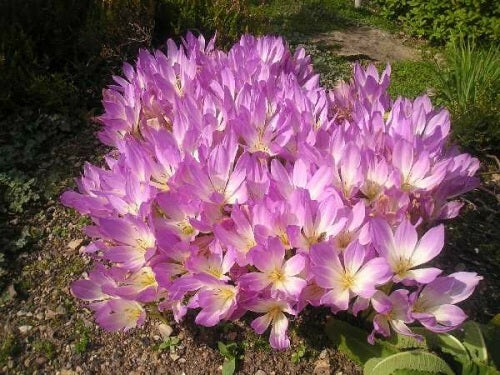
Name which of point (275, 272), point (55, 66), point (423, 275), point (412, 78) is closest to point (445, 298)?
point (423, 275)

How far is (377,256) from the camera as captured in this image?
1409 mm

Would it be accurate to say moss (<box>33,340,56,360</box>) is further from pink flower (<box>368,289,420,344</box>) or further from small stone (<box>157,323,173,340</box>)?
pink flower (<box>368,289,420,344</box>)

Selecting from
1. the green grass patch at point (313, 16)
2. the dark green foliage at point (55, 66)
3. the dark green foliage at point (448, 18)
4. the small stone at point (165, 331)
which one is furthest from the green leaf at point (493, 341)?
the dark green foliage at point (448, 18)

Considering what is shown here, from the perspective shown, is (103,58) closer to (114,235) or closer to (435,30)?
(114,235)

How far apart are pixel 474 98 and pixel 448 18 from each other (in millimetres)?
2711

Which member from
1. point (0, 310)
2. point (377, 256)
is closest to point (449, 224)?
point (377, 256)

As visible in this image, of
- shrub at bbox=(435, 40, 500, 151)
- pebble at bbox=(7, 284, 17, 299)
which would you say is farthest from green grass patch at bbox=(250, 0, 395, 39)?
pebble at bbox=(7, 284, 17, 299)

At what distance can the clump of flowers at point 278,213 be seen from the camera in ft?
4.40

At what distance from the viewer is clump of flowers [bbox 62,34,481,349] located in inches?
52.8

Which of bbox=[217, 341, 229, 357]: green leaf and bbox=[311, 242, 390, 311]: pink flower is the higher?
bbox=[311, 242, 390, 311]: pink flower

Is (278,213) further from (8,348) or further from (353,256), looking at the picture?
(8,348)

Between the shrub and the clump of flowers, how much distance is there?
6.97 ft

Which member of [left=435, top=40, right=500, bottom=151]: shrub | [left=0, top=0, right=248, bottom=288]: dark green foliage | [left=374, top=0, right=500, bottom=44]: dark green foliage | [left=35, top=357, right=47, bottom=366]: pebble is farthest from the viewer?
[left=374, top=0, right=500, bottom=44]: dark green foliage

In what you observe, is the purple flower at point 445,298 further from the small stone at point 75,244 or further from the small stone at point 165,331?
the small stone at point 75,244
